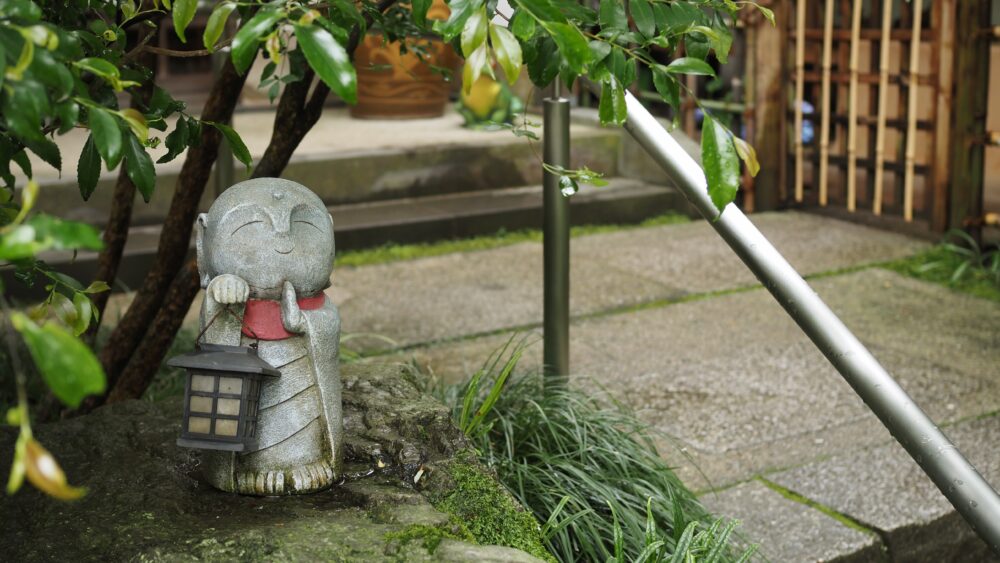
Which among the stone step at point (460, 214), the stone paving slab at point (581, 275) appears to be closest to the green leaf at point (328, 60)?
the stone paving slab at point (581, 275)

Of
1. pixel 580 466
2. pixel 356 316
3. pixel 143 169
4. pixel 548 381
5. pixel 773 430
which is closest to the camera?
pixel 143 169

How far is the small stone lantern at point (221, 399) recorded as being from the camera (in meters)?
2.05

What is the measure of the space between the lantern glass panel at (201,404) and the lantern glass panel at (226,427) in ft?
0.09

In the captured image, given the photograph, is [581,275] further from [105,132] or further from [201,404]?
[105,132]

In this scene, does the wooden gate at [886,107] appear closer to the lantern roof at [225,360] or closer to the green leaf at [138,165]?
the lantern roof at [225,360]

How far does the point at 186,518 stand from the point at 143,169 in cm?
71

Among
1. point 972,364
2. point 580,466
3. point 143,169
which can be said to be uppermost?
point 143,169

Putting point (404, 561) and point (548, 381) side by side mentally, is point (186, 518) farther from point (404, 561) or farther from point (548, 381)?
point (548, 381)

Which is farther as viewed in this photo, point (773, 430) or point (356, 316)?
point (356, 316)

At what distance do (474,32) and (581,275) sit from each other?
408cm

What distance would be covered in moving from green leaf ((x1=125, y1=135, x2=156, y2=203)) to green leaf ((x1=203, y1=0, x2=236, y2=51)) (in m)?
0.19

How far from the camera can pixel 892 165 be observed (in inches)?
241

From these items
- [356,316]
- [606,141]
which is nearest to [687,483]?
[356,316]

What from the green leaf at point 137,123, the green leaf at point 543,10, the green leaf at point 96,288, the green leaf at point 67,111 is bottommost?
the green leaf at point 96,288
